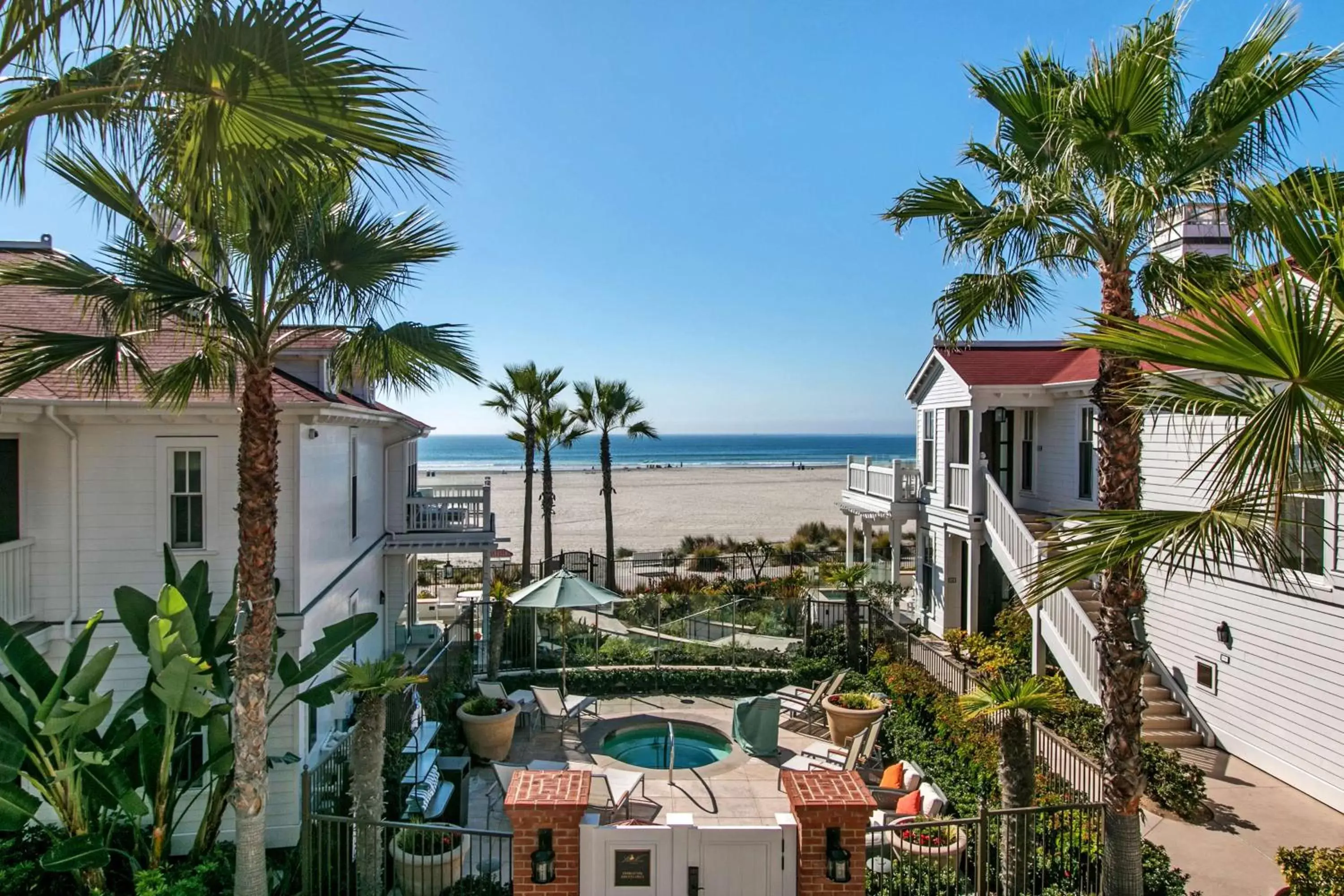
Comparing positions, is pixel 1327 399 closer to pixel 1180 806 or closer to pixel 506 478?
pixel 1180 806

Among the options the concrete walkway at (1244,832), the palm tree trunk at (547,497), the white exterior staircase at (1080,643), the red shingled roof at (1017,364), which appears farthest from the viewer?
the palm tree trunk at (547,497)

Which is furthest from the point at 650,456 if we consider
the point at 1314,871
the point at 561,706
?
the point at 1314,871

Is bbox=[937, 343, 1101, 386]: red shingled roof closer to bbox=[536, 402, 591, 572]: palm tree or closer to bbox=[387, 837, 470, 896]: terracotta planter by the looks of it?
bbox=[536, 402, 591, 572]: palm tree

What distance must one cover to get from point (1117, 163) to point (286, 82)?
21.0 ft

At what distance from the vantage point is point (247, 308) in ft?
24.5

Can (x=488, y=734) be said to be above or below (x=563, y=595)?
below

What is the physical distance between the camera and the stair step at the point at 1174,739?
1157 centimetres

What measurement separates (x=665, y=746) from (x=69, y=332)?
34.6ft

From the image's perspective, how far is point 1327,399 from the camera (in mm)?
4133

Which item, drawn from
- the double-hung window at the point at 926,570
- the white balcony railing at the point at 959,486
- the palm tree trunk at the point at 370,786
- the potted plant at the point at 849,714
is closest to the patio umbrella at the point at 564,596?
the potted plant at the point at 849,714

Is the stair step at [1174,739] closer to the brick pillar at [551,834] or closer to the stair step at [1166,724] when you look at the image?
the stair step at [1166,724]

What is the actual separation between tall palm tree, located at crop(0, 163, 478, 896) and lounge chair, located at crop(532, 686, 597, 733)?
6437 millimetres

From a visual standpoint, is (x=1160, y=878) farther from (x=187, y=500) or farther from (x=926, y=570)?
(x=926, y=570)

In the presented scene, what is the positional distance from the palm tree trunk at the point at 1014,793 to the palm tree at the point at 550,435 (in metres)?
18.7
